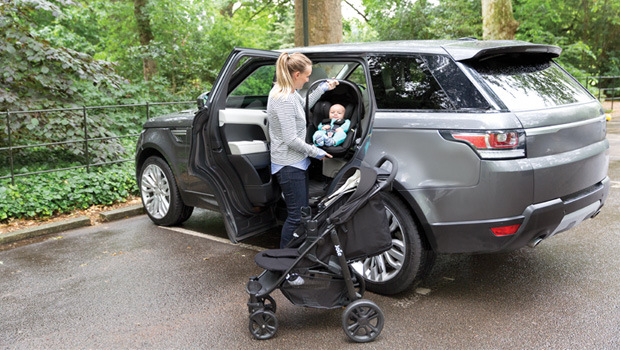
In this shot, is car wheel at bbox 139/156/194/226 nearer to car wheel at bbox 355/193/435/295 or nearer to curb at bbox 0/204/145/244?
curb at bbox 0/204/145/244

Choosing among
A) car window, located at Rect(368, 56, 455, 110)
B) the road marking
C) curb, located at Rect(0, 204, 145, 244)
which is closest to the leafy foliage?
curb, located at Rect(0, 204, 145, 244)

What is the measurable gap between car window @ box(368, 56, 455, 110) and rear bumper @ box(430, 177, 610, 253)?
0.85 metres

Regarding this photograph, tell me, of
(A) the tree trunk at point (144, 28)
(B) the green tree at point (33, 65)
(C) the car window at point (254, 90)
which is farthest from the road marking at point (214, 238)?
(A) the tree trunk at point (144, 28)

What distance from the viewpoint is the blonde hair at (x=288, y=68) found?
13.8 ft

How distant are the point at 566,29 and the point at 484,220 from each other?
Answer: 25.3 meters

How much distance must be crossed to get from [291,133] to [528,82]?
180cm

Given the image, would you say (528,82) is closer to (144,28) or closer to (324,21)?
(324,21)

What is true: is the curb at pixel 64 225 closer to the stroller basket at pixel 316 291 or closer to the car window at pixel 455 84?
the stroller basket at pixel 316 291

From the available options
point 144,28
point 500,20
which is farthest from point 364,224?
point 144,28

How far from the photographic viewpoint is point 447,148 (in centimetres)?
380

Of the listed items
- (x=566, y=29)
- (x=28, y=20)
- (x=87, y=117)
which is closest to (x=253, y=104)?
(x=87, y=117)

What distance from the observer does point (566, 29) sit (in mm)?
25594

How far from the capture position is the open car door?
4789mm

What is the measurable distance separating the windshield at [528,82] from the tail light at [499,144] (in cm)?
22
